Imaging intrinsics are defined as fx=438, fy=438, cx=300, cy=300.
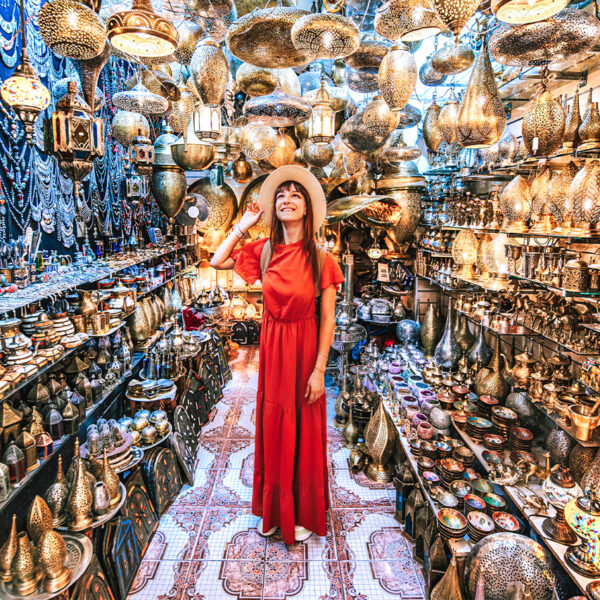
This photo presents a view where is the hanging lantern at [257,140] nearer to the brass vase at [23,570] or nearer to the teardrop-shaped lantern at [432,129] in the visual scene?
the teardrop-shaped lantern at [432,129]

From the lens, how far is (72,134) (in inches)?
83.7

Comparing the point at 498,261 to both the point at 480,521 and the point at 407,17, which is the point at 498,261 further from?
the point at 407,17

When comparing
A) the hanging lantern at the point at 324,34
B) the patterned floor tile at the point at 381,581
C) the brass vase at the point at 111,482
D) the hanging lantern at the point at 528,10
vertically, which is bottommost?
the patterned floor tile at the point at 381,581

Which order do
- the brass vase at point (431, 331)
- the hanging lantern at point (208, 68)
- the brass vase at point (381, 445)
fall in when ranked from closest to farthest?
the hanging lantern at point (208, 68) < the brass vase at point (381, 445) < the brass vase at point (431, 331)

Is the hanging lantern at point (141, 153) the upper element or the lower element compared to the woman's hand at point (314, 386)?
upper

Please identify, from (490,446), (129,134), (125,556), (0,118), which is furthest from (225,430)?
(0,118)

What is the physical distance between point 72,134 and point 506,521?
112 inches

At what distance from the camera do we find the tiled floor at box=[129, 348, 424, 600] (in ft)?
7.50

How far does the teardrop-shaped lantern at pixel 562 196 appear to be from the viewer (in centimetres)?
220

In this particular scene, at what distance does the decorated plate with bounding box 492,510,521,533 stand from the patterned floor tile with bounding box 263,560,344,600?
34.5 inches

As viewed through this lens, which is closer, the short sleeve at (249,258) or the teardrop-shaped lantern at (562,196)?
the teardrop-shaped lantern at (562,196)

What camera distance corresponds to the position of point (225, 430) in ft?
13.5

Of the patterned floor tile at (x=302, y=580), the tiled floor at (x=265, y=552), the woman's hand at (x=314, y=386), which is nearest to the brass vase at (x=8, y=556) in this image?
the tiled floor at (x=265, y=552)

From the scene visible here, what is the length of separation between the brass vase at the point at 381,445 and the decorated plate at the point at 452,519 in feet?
3.22
